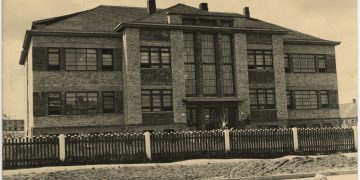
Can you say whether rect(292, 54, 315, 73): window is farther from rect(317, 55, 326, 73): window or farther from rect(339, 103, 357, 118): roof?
rect(339, 103, 357, 118): roof

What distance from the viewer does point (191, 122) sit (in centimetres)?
3125

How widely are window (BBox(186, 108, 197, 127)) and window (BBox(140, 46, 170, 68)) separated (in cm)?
336

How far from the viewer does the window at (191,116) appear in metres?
31.2

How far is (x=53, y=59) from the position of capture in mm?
29406

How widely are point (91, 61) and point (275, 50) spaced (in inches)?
505

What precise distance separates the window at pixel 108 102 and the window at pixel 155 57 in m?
2.99

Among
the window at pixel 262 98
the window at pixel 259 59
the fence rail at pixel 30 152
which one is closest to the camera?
the fence rail at pixel 30 152

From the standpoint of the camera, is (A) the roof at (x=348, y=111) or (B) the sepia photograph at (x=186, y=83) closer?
(B) the sepia photograph at (x=186, y=83)

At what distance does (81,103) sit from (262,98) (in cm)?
1234

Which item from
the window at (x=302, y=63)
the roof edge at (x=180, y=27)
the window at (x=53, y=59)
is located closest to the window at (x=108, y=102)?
the window at (x=53, y=59)

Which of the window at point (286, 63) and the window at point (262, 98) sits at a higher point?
the window at point (286, 63)

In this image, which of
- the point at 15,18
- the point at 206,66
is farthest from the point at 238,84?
the point at 15,18

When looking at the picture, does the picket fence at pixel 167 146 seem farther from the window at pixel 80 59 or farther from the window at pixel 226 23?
the window at pixel 226 23

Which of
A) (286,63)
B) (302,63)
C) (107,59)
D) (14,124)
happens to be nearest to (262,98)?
(286,63)
